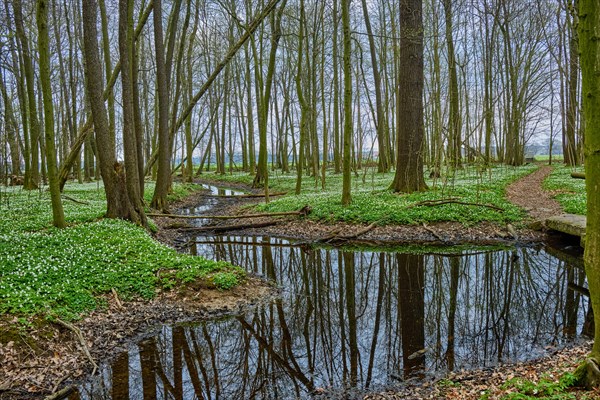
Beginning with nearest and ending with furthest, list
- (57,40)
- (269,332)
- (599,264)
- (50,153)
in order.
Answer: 1. (599,264)
2. (269,332)
3. (50,153)
4. (57,40)

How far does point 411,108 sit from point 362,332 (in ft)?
36.5

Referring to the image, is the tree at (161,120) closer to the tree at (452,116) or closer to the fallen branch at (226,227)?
the fallen branch at (226,227)

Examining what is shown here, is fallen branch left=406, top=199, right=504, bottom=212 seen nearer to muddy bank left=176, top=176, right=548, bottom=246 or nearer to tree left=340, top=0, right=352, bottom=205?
muddy bank left=176, top=176, right=548, bottom=246

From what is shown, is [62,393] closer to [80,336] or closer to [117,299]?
[80,336]

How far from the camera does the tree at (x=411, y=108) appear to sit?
14.7 m

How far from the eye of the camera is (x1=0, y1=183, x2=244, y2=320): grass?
6.08 metres

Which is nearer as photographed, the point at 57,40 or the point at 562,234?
the point at 562,234

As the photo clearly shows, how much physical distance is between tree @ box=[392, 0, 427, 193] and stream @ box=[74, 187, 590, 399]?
5.99m

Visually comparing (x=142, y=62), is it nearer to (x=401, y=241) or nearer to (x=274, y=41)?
(x=274, y=41)

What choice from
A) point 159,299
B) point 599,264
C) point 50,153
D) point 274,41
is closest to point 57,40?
point 274,41

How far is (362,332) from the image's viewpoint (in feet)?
19.6

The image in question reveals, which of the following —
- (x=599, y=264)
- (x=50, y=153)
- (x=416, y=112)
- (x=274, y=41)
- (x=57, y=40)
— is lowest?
(x=599, y=264)

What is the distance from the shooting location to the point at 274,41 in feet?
56.5

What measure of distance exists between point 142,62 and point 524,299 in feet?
102
